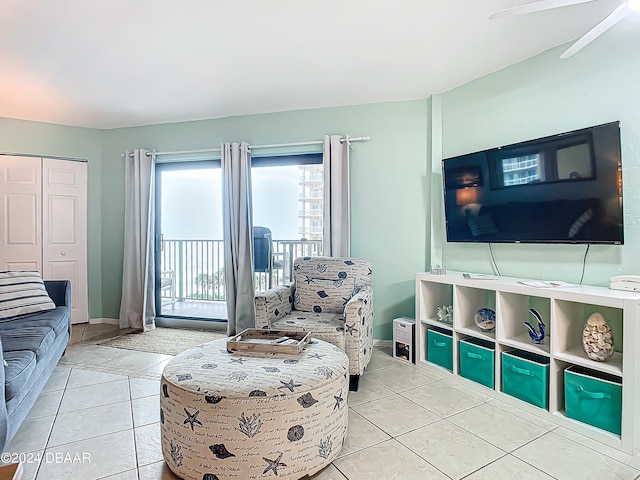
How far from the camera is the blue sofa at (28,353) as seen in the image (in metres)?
1.73

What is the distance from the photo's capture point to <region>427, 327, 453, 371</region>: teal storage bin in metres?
2.79

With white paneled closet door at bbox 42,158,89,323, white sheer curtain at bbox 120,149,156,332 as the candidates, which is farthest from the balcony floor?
white paneled closet door at bbox 42,158,89,323

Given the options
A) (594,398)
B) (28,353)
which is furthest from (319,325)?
(28,353)

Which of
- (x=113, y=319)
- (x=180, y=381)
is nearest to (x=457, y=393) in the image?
(x=180, y=381)

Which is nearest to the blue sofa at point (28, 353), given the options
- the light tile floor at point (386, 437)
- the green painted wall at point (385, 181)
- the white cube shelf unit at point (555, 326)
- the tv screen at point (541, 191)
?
the light tile floor at point (386, 437)

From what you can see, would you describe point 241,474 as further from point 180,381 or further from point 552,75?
point 552,75

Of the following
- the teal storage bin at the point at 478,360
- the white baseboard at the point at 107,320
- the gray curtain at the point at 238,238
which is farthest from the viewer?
the white baseboard at the point at 107,320

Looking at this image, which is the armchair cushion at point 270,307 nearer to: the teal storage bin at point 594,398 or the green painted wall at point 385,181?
the green painted wall at point 385,181

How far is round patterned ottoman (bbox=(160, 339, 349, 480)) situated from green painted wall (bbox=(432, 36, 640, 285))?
1808 mm

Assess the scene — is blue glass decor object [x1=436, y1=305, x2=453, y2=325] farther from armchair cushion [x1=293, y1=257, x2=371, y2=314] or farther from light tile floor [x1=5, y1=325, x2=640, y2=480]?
armchair cushion [x1=293, y1=257, x2=371, y2=314]

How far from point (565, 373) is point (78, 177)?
5.02 meters

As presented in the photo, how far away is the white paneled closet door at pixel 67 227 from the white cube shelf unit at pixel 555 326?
388 cm

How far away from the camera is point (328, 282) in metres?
3.09

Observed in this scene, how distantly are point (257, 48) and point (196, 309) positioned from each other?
342cm
